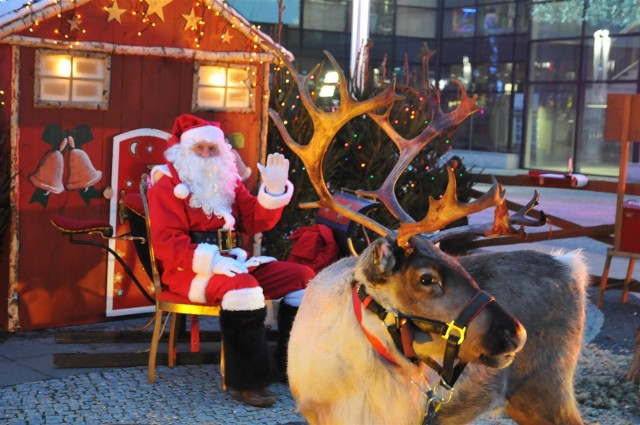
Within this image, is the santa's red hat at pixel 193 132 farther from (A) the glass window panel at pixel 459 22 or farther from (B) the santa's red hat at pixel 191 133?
(A) the glass window panel at pixel 459 22

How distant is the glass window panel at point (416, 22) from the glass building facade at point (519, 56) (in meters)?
0.03

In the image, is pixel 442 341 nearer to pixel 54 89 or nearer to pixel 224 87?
pixel 54 89

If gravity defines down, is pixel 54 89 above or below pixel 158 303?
above

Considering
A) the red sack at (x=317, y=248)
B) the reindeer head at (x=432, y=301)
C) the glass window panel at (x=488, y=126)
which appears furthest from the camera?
the glass window panel at (x=488, y=126)

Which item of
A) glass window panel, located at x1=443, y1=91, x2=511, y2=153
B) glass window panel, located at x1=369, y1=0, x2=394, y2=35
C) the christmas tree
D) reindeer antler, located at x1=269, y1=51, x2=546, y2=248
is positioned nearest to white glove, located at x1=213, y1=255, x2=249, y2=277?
reindeer antler, located at x1=269, y1=51, x2=546, y2=248

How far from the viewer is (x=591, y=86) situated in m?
24.9

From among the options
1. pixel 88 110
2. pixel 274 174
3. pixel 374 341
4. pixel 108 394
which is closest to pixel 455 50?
pixel 88 110

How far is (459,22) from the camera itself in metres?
28.6

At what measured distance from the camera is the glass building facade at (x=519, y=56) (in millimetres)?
24312

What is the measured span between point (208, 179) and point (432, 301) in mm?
2954

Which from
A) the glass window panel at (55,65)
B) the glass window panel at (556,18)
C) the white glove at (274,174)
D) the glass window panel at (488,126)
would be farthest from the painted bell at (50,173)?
the glass window panel at (488,126)

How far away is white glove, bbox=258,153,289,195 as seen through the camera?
5969mm

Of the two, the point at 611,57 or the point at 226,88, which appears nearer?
the point at 226,88

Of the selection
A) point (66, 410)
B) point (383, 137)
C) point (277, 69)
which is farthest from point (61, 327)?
point (383, 137)
